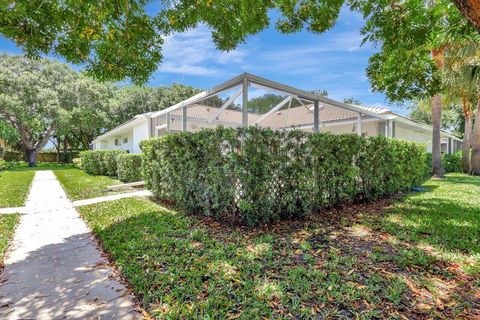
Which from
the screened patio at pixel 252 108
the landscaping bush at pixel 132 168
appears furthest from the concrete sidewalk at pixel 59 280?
the landscaping bush at pixel 132 168

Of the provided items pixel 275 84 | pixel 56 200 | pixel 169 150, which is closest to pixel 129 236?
pixel 169 150

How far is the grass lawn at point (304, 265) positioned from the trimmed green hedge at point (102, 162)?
36.3ft

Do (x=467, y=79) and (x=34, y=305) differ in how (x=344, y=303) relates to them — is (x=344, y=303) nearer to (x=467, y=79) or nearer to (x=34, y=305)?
(x=34, y=305)

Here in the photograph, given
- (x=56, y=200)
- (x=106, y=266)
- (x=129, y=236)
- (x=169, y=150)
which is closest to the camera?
(x=106, y=266)

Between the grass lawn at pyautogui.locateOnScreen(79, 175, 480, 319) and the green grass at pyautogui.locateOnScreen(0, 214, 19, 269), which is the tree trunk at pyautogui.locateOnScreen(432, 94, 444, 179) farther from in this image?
the green grass at pyautogui.locateOnScreen(0, 214, 19, 269)

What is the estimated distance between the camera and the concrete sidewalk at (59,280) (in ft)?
9.41

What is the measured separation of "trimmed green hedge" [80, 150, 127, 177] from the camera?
16.5 meters

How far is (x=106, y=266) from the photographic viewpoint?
3.93 m

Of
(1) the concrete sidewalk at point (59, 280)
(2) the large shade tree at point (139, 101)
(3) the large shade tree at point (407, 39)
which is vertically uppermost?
(2) the large shade tree at point (139, 101)

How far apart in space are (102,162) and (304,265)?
17385mm

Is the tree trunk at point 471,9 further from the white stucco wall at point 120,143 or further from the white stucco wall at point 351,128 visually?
the white stucco wall at point 120,143

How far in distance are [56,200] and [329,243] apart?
8990 millimetres

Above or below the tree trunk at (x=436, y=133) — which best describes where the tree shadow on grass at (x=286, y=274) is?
below

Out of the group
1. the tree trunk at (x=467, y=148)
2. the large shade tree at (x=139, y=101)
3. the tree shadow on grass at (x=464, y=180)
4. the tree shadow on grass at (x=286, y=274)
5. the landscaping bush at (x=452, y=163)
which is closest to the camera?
the tree shadow on grass at (x=286, y=274)
